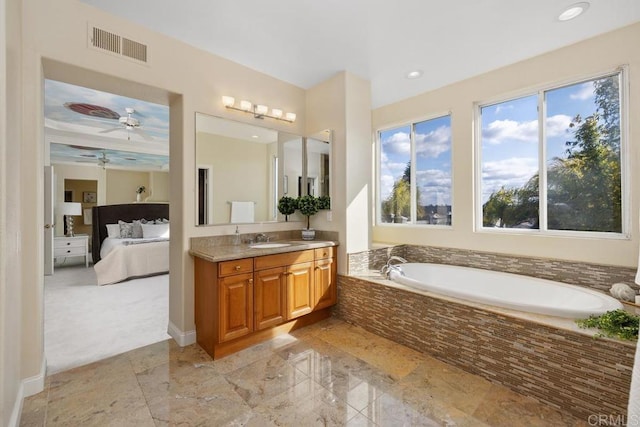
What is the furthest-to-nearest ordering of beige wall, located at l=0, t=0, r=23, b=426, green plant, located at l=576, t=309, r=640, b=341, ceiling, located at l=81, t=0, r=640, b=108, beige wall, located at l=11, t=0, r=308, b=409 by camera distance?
ceiling, located at l=81, t=0, r=640, b=108, beige wall, located at l=11, t=0, r=308, b=409, green plant, located at l=576, t=309, r=640, b=341, beige wall, located at l=0, t=0, r=23, b=426

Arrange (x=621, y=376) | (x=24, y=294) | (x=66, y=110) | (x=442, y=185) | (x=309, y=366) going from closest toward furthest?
(x=621, y=376)
(x=24, y=294)
(x=309, y=366)
(x=442, y=185)
(x=66, y=110)

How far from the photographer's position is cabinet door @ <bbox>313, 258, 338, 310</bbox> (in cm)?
301

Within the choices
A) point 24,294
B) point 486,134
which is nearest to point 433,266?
point 486,134

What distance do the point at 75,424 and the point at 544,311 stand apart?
3.04 meters

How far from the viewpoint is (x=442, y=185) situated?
3662 millimetres

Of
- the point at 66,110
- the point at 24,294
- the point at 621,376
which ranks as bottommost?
the point at 621,376

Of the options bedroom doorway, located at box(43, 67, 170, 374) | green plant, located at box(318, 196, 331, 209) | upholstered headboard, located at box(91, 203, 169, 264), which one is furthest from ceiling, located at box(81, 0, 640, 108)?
upholstered headboard, located at box(91, 203, 169, 264)

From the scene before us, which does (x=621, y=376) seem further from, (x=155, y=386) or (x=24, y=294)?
(x=24, y=294)

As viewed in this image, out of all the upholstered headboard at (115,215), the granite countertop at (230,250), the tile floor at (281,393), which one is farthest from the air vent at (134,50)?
the upholstered headboard at (115,215)

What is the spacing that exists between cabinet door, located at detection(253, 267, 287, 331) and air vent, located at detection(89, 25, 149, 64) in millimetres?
2064

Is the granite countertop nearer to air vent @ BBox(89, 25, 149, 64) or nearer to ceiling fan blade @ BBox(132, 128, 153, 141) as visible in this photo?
A: air vent @ BBox(89, 25, 149, 64)

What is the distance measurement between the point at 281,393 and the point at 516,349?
1.63 metres

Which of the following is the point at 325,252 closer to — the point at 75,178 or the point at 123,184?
the point at 123,184

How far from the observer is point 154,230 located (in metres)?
6.15
